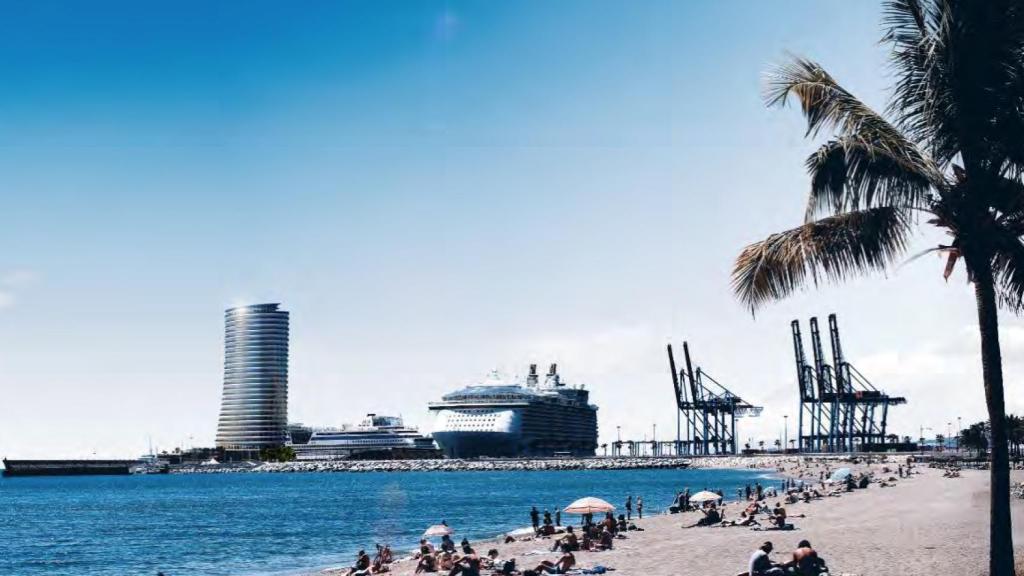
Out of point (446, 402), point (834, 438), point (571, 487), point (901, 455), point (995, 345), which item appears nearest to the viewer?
point (995, 345)

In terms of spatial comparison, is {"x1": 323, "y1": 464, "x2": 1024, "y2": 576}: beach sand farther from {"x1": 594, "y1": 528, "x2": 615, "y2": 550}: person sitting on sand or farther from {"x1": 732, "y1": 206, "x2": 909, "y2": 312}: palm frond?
{"x1": 732, "y1": 206, "x2": 909, "y2": 312}: palm frond

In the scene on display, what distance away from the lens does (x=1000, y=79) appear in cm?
1127

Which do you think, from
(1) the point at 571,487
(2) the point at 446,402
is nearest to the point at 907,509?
(1) the point at 571,487

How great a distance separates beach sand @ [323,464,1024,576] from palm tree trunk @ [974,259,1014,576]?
11861 mm

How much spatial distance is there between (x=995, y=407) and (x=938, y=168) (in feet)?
8.98

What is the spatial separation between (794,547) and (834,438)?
150 meters

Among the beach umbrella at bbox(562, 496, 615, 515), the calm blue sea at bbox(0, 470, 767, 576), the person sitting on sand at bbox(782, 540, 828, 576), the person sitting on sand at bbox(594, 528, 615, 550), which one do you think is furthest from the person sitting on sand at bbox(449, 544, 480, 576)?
the calm blue sea at bbox(0, 470, 767, 576)

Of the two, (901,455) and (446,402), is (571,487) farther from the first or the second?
(446,402)

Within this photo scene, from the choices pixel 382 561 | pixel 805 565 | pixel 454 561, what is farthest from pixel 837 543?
pixel 382 561

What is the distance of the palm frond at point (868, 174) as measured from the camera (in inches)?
441

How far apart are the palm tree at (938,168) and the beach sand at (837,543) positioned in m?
13.0

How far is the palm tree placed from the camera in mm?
11141

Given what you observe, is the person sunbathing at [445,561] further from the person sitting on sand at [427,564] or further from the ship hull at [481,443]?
the ship hull at [481,443]

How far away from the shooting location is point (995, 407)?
1115cm
